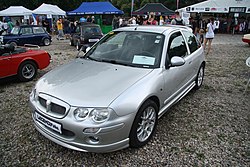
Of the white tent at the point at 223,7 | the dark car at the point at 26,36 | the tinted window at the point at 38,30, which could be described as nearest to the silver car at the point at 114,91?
the dark car at the point at 26,36

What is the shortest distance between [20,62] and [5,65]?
0.42 meters

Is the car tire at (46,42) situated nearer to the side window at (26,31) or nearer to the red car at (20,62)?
the side window at (26,31)

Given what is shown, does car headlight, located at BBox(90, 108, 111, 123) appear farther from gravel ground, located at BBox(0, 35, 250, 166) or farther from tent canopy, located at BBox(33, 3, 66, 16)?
tent canopy, located at BBox(33, 3, 66, 16)

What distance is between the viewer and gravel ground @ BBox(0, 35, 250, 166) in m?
2.68

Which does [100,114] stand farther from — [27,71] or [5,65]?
[27,71]

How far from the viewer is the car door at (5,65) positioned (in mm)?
5010

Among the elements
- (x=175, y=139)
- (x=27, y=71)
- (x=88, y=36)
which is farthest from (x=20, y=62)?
(x=88, y=36)

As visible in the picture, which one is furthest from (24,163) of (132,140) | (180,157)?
(180,157)

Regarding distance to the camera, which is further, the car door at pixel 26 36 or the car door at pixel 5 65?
the car door at pixel 26 36

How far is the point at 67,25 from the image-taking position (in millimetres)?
18344

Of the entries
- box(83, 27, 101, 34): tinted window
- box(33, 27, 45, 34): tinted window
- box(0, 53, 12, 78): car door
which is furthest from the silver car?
box(33, 27, 45, 34): tinted window

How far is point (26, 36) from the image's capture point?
39.6ft

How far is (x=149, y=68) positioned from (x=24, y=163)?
7.00 feet

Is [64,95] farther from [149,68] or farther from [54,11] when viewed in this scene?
[54,11]
